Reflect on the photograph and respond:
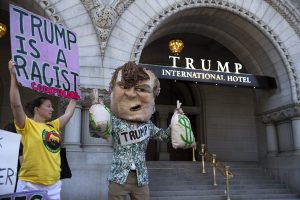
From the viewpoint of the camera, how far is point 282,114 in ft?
35.7

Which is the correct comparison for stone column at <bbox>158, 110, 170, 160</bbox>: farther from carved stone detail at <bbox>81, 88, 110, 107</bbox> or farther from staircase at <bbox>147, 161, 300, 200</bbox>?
carved stone detail at <bbox>81, 88, 110, 107</bbox>

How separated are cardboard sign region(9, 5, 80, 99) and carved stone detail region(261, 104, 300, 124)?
7.80m

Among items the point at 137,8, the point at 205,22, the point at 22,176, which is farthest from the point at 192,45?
the point at 22,176

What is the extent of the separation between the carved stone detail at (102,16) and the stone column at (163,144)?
6922mm

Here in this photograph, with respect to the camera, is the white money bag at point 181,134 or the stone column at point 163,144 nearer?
the white money bag at point 181,134

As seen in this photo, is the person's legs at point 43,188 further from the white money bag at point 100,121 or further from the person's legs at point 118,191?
the white money bag at point 100,121

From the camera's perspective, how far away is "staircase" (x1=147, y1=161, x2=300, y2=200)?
378 inches

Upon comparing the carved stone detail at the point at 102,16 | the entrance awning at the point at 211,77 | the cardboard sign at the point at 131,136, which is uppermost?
the carved stone detail at the point at 102,16

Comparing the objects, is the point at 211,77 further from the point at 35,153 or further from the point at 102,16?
the point at 35,153

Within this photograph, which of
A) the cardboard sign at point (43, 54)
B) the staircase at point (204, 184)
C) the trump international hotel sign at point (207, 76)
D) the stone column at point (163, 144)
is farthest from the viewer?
the stone column at point (163, 144)

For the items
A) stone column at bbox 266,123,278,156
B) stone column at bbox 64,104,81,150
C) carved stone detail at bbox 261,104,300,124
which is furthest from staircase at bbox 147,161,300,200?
stone column at bbox 64,104,81,150

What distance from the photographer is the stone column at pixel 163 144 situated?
14773 mm

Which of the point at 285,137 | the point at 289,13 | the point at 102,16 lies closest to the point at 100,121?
the point at 102,16

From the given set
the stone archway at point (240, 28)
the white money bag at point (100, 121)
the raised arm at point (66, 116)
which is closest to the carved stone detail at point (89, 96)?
the stone archway at point (240, 28)
